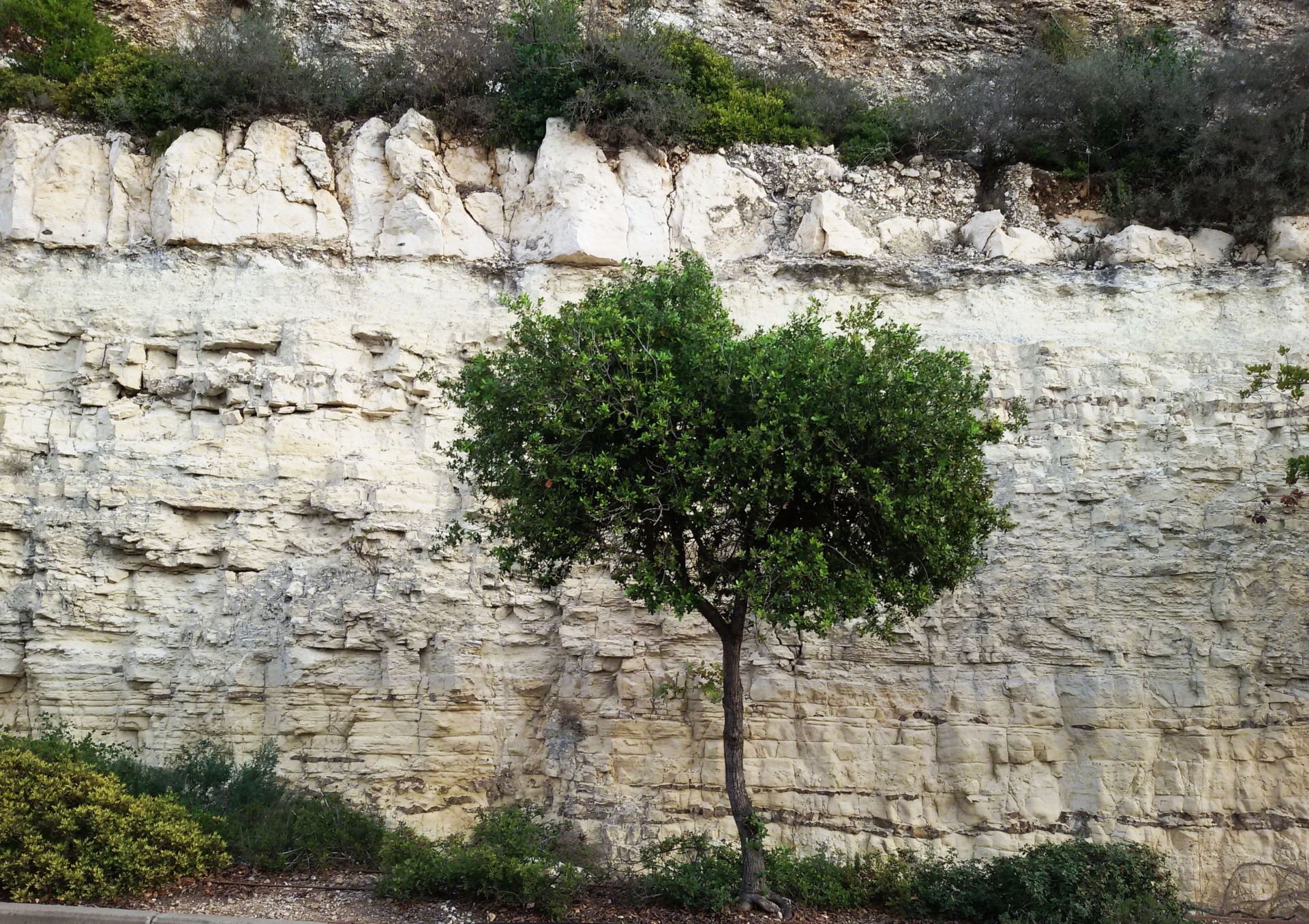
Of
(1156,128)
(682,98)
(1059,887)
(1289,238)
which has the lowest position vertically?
(1059,887)

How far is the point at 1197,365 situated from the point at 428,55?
1155 centimetres

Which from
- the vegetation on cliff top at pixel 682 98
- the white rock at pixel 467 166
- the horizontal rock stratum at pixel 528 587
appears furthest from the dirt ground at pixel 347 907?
the vegetation on cliff top at pixel 682 98

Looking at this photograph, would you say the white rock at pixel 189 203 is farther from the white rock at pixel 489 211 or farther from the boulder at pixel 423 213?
the white rock at pixel 489 211

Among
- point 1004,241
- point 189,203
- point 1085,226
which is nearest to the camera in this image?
point 189,203

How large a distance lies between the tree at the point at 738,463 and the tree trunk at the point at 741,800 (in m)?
0.02

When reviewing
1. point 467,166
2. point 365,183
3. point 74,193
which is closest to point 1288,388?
point 467,166

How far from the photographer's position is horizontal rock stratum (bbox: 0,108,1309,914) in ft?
35.9

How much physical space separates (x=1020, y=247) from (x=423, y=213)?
811 centimetres

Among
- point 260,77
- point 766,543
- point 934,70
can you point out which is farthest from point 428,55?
point 766,543

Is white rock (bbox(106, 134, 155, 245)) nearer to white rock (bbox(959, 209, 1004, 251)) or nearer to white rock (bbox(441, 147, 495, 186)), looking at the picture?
white rock (bbox(441, 147, 495, 186))

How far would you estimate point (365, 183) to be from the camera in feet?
45.6

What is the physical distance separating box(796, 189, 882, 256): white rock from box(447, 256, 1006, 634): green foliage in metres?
5.00

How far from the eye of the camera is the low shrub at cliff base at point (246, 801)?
9.32m

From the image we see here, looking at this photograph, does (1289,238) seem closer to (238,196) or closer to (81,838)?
(238,196)
